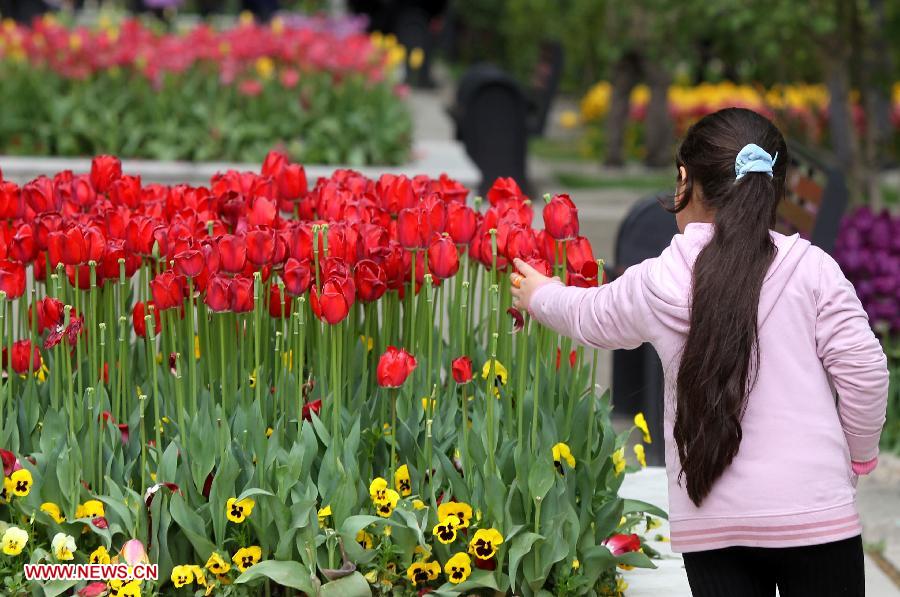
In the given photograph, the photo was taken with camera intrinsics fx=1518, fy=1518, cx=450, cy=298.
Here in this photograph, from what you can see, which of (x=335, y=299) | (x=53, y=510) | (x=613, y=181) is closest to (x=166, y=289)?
(x=335, y=299)

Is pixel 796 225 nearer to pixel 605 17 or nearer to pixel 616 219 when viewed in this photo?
pixel 616 219

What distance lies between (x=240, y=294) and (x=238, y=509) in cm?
41

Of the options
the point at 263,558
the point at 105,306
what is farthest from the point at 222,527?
the point at 105,306

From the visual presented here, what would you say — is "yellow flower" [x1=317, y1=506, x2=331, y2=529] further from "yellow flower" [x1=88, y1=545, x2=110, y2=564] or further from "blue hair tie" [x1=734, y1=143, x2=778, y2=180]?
"blue hair tie" [x1=734, y1=143, x2=778, y2=180]

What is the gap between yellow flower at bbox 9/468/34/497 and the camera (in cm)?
290

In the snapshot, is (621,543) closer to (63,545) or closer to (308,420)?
(308,420)

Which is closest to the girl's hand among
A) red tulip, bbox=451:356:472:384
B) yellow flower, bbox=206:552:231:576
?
red tulip, bbox=451:356:472:384

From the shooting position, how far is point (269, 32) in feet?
33.1

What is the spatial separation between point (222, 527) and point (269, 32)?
758cm

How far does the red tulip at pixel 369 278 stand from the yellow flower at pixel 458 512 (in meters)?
0.44

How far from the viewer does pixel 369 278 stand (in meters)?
2.96

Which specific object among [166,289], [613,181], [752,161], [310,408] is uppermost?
[752,161]

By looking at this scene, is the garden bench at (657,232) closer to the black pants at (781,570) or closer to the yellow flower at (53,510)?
the black pants at (781,570)

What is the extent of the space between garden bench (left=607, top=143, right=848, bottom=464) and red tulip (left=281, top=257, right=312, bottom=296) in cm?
172
